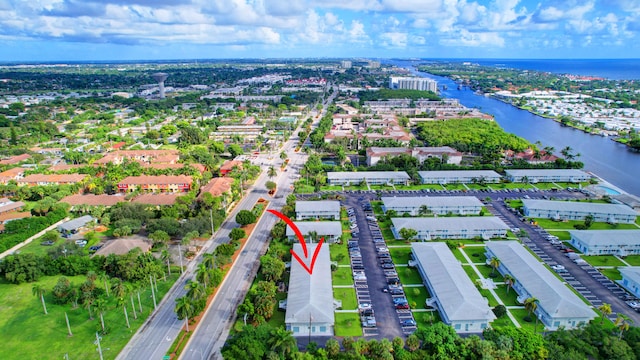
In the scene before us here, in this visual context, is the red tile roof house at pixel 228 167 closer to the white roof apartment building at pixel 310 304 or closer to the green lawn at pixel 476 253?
the white roof apartment building at pixel 310 304

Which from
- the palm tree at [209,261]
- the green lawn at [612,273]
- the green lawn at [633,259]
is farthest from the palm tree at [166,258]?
the green lawn at [633,259]

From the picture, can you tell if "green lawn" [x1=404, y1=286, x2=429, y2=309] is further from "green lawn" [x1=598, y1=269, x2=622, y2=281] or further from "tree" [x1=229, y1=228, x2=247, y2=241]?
"tree" [x1=229, y1=228, x2=247, y2=241]

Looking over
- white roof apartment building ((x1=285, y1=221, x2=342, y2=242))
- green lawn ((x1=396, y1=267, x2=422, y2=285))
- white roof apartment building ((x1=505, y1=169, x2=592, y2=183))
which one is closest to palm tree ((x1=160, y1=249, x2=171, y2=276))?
white roof apartment building ((x1=285, y1=221, x2=342, y2=242))

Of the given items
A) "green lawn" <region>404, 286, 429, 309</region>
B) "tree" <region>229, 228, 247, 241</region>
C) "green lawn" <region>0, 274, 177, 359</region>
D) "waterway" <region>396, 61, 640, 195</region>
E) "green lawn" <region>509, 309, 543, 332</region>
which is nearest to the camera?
"green lawn" <region>0, 274, 177, 359</region>

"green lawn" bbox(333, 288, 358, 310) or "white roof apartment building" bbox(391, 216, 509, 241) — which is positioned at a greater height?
"white roof apartment building" bbox(391, 216, 509, 241)

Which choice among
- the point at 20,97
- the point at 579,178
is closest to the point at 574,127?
the point at 579,178

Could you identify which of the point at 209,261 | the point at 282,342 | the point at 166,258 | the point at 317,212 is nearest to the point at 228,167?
the point at 317,212

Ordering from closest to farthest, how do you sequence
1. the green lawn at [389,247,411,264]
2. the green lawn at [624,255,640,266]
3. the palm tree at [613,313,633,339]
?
the palm tree at [613,313,633,339] → the green lawn at [624,255,640,266] → the green lawn at [389,247,411,264]

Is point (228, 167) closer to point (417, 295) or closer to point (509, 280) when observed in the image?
point (417, 295)
